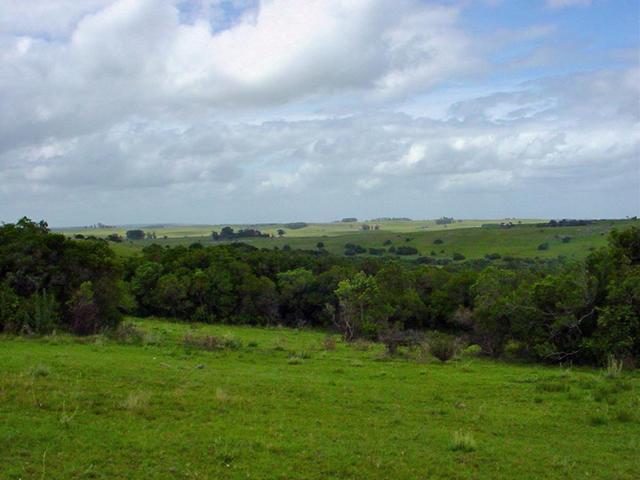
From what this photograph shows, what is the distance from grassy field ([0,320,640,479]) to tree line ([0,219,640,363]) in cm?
568

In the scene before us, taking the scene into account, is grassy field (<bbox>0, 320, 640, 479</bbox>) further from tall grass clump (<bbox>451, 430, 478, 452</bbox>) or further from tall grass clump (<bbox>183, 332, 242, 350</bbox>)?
tall grass clump (<bbox>183, 332, 242, 350</bbox>)

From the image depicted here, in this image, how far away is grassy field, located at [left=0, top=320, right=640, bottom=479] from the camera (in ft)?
31.9

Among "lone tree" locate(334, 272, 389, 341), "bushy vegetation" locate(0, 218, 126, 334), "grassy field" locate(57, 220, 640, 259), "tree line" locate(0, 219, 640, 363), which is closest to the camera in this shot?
"tree line" locate(0, 219, 640, 363)

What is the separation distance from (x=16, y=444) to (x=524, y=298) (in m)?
23.3

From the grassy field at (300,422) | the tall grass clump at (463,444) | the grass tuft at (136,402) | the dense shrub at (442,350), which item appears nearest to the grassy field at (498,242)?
the dense shrub at (442,350)

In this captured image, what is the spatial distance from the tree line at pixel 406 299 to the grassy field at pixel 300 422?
5683mm

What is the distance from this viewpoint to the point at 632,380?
19000 mm

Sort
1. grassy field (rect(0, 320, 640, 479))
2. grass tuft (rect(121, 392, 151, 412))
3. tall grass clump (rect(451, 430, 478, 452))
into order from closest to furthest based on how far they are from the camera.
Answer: grassy field (rect(0, 320, 640, 479)) → tall grass clump (rect(451, 430, 478, 452)) → grass tuft (rect(121, 392, 151, 412))

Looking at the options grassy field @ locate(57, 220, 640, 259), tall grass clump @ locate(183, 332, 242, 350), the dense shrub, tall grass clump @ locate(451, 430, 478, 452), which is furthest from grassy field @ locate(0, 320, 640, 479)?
grassy field @ locate(57, 220, 640, 259)

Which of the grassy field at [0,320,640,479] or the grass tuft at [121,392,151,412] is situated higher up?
the grass tuft at [121,392,151,412]

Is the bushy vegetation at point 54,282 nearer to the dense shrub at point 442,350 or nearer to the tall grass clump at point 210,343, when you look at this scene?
the tall grass clump at point 210,343

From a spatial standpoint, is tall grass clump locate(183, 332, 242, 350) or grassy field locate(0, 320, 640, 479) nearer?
grassy field locate(0, 320, 640, 479)

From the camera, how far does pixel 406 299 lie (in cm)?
4503

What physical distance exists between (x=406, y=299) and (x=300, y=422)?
33.3m
